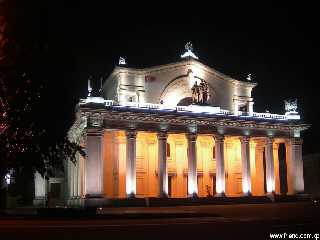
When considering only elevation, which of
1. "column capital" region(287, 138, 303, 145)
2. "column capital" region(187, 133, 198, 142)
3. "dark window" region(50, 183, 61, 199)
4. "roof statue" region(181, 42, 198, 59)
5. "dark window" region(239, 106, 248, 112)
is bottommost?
"dark window" region(50, 183, 61, 199)

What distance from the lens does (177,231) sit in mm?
19859

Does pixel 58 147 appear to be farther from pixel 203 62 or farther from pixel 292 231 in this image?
pixel 203 62

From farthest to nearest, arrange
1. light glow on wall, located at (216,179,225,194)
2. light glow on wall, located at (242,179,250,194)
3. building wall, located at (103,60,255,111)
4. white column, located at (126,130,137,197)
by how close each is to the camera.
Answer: light glow on wall, located at (242,179,250,194) → building wall, located at (103,60,255,111) → light glow on wall, located at (216,179,225,194) → white column, located at (126,130,137,197)

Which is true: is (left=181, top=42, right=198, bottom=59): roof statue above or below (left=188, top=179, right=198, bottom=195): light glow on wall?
above

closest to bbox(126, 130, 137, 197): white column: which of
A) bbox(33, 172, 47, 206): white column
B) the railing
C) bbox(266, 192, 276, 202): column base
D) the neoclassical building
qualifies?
the neoclassical building

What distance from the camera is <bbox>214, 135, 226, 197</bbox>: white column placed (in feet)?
186

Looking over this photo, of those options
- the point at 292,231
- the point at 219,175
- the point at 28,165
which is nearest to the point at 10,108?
the point at 28,165

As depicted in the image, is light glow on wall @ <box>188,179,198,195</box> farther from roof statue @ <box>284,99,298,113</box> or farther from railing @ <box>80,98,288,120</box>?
roof statue @ <box>284,99,298,113</box>

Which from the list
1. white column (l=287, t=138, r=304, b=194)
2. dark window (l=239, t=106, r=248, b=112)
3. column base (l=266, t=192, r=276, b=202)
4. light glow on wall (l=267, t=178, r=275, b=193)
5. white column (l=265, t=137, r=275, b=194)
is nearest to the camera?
column base (l=266, t=192, r=276, b=202)

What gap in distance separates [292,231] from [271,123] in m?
43.5

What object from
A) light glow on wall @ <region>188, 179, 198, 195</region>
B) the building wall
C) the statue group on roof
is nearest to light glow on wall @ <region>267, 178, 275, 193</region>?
light glow on wall @ <region>188, 179, 198, 195</region>

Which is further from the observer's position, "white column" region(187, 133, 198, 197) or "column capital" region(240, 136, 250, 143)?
"column capital" region(240, 136, 250, 143)

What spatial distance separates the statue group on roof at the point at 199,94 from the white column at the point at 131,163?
9.94 meters

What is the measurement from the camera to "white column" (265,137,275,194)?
59.9 m
